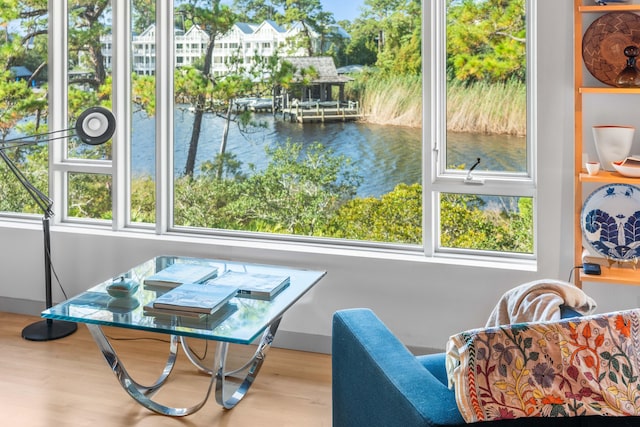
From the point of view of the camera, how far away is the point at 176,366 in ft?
11.0

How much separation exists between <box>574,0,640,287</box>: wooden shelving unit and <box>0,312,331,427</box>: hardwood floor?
130 cm

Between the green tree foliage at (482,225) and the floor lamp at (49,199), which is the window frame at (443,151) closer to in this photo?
the green tree foliage at (482,225)

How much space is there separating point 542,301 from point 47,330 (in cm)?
287

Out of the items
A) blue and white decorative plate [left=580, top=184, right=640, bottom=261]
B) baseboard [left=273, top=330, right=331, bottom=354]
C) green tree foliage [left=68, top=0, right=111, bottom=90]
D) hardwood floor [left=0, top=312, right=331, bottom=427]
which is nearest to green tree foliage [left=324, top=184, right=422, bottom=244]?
baseboard [left=273, top=330, right=331, bottom=354]

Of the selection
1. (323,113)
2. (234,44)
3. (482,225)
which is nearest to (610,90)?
(482,225)

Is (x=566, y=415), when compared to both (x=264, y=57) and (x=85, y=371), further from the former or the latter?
(x=264, y=57)

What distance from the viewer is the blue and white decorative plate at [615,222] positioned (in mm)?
2877

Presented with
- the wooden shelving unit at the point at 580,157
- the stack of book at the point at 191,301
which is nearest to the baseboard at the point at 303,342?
the stack of book at the point at 191,301

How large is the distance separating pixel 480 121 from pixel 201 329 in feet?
5.89

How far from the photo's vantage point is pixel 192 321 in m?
2.45

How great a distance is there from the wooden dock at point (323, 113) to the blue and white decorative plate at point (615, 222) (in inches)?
50.9

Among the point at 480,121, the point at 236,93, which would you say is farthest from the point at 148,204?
the point at 480,121

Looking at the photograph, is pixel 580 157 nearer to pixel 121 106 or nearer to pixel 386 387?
pixel 386 387

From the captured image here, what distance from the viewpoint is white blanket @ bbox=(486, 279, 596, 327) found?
1928 millimetres
